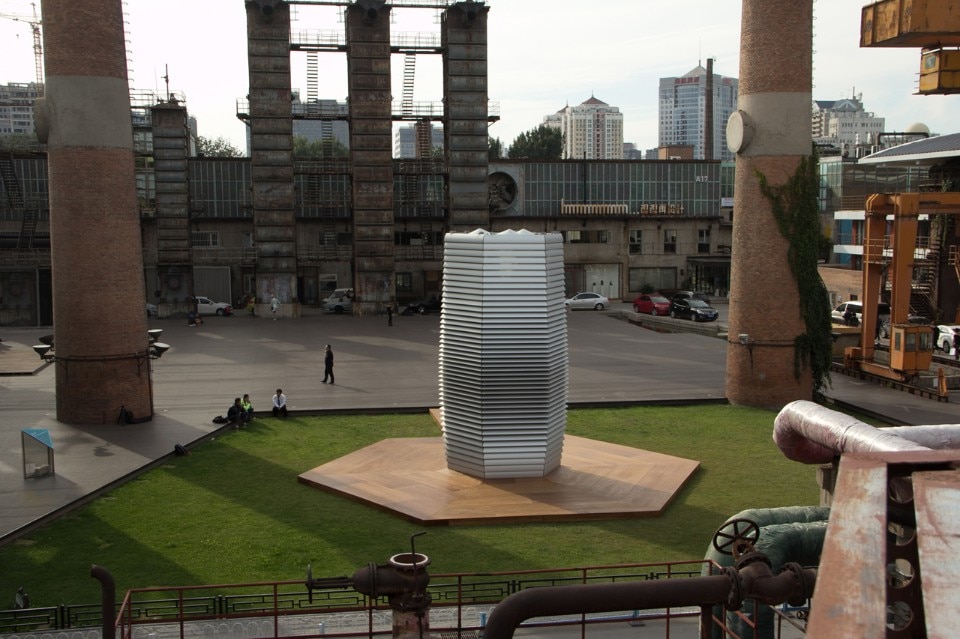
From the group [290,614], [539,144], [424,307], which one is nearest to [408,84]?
[424,307]

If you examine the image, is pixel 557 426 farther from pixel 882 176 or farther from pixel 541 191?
pixel 882 176

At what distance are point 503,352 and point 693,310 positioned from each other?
32.9 metres

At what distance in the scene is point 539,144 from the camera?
4722 inches

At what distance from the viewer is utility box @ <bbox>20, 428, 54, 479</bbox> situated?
2148 centimetres

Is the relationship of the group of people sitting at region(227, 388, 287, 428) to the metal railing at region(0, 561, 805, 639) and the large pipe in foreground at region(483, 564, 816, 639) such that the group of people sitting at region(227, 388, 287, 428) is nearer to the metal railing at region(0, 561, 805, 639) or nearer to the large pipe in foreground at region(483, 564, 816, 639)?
the metal railing at region(0, 561, 805, 639)

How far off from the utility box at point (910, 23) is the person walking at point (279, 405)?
19856 mm

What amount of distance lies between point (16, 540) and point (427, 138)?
4889cm

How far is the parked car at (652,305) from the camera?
178 ft

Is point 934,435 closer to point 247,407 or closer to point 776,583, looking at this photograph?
point 776,583

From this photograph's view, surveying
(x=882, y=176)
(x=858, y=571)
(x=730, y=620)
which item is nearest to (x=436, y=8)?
(x=882, y=176)

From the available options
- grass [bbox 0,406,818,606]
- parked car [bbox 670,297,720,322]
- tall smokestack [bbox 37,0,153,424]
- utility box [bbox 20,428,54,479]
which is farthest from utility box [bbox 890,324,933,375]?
utility box [bbox 20,428,54,479]

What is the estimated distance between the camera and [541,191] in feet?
206

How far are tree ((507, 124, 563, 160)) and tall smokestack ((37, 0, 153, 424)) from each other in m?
94.1

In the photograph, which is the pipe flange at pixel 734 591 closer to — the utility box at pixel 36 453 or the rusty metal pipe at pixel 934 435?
the rusty metal pipe at pixel 934 435
